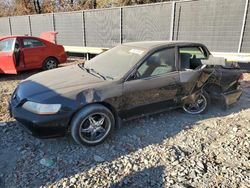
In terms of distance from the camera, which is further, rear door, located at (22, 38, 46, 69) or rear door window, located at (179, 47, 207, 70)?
rear door, located at (22, 38, 46, 69)

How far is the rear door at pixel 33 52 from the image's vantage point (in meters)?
7.93

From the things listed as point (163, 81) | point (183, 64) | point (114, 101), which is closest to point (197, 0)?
point (183, 64)

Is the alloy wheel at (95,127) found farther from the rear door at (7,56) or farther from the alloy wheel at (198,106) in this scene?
the rear door at (7,56)

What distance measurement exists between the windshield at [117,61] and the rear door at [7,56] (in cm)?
396

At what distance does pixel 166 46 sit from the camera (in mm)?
4426

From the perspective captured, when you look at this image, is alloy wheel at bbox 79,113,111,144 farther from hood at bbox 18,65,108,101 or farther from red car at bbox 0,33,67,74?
red car at bbox 0,33,67,74

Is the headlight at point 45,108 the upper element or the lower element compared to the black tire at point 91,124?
upper

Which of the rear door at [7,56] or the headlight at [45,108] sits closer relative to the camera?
the headlight at [45,108]

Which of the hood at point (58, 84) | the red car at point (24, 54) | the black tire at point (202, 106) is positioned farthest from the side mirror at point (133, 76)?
the red car at point (24, 54)

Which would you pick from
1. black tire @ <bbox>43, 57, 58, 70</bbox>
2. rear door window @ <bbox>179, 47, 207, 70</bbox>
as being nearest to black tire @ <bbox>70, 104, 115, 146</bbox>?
rear door window @ <bbox>179, 47, 207, 70</bbox>

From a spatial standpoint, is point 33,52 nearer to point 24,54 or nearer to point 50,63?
point 24,54

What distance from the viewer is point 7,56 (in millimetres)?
7520

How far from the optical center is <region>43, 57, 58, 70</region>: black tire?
8571 mm

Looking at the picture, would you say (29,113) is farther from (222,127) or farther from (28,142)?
(222,127)
